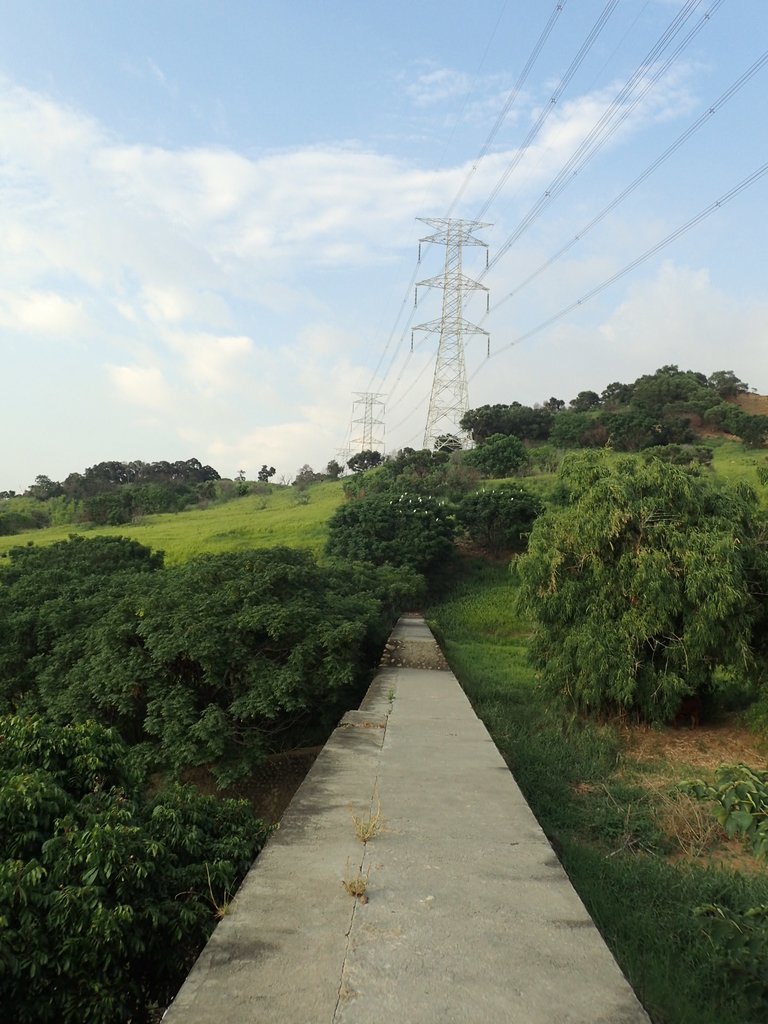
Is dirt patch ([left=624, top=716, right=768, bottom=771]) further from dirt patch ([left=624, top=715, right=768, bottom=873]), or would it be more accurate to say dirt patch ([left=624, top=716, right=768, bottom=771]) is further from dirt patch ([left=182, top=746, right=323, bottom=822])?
dirt patch ([left=182, top=746, right=323, bottom=822])

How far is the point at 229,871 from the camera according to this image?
365cm

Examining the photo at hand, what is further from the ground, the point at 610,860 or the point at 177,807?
the point at 177,807

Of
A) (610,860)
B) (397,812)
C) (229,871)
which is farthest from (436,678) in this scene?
(229,871)

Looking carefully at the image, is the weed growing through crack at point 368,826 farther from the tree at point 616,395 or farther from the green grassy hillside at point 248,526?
the tree at point 616,395

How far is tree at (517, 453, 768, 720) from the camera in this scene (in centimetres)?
929

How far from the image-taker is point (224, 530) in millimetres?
33656

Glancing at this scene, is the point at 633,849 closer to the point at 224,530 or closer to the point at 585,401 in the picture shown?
the point at 224,530

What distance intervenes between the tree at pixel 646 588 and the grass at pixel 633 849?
32.2 inches

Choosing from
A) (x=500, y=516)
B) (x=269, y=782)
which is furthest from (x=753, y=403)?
(x=269, y=782)

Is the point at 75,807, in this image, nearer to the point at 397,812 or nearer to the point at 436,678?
the point at 397,812

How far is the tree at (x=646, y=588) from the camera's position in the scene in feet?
30.5

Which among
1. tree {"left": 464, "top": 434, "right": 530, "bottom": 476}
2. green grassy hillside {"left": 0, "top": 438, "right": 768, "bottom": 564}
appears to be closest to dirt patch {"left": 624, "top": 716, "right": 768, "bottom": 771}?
green grassy hillside {"left": 0, "top": 438, "right": 768, "bottom": 564}

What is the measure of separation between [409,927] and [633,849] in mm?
3291

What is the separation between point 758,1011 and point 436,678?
21.7ft
